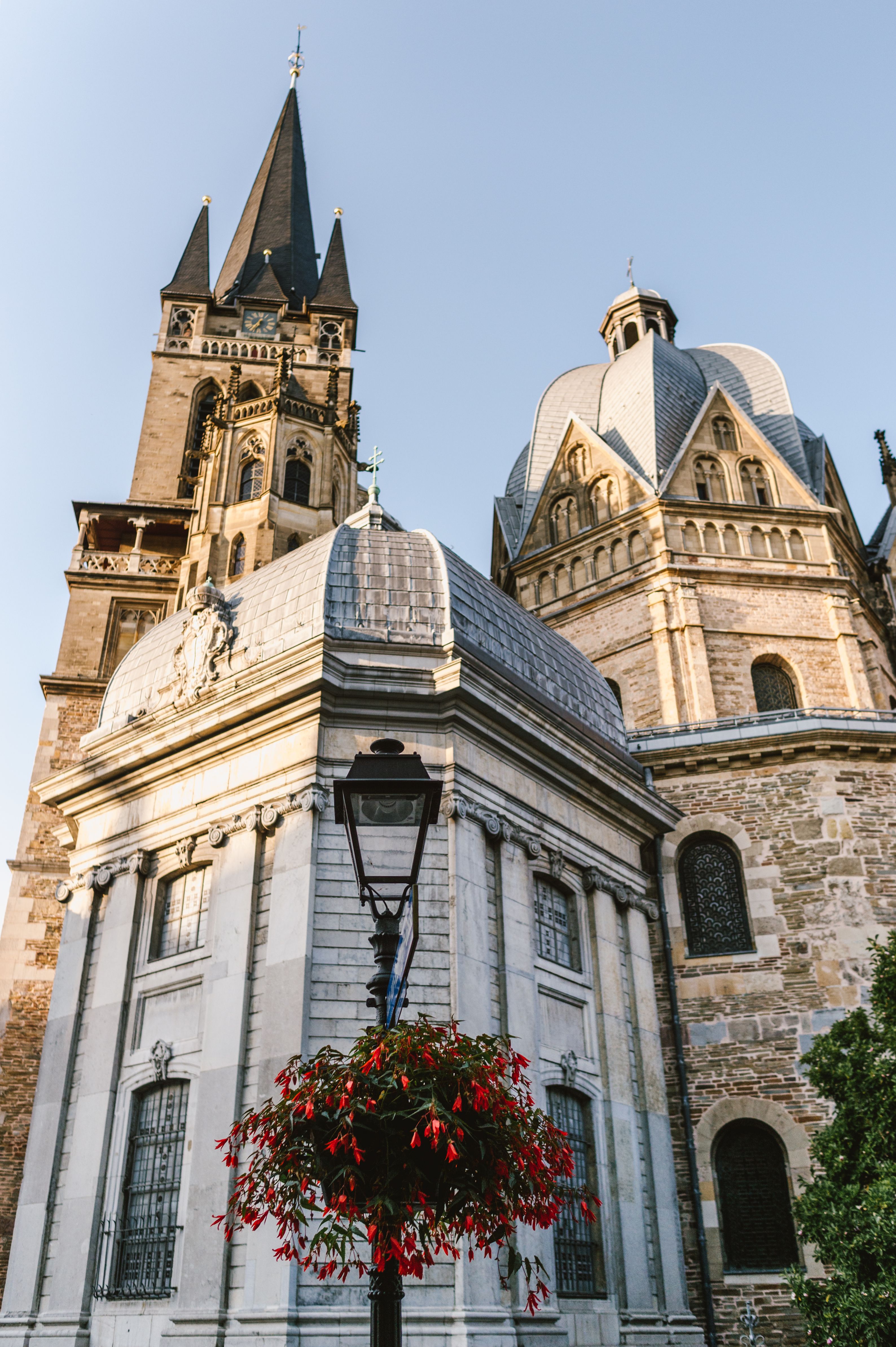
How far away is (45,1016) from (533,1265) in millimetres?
16463

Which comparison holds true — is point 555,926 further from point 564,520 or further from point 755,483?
point 755,483

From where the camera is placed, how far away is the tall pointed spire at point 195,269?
47688 mm

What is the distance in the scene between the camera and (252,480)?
116 ft

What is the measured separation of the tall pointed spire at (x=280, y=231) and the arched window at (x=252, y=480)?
1634 cm

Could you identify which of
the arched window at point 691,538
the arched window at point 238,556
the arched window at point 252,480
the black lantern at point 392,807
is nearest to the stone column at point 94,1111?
the black lantern at point 392,807

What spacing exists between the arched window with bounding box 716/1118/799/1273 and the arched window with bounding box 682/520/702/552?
1661 centimetres

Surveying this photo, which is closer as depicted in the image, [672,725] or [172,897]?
[172,897]

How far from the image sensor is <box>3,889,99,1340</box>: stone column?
16.0 metres

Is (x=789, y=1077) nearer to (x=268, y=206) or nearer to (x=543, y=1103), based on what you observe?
(x=543, y=1103)

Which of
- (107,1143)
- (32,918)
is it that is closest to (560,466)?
(32,918)

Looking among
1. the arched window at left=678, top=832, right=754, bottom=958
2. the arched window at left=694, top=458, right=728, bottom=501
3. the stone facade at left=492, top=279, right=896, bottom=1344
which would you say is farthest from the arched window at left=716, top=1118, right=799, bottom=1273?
the arched window at left=694, top=458, right=728, bottom=501

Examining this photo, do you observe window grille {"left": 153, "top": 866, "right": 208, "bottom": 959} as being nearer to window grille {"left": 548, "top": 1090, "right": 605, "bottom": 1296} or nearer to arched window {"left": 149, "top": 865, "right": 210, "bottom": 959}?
arched window {"left": 149, "top": 865, "right": 210, "bottom": 959}

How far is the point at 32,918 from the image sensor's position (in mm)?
27969

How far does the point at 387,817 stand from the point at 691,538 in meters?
25.8
